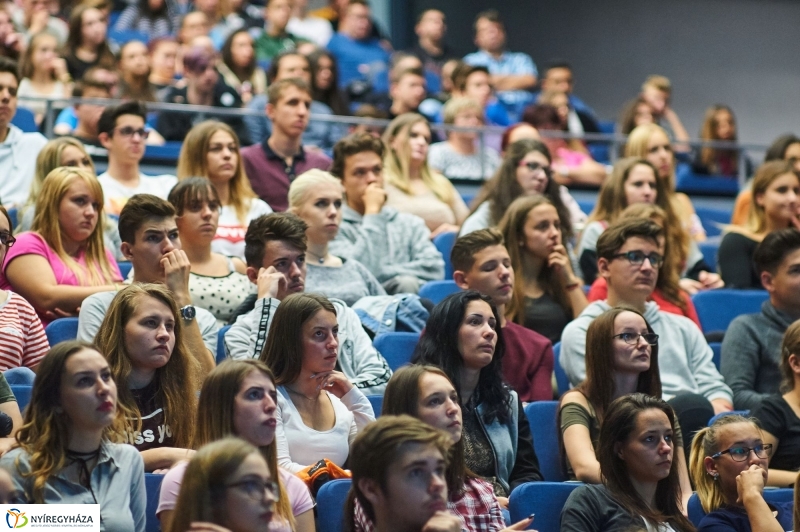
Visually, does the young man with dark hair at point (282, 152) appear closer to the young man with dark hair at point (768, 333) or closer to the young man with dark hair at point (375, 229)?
the young man with dark hair at point (375, 229)

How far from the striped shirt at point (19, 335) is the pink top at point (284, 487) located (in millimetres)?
869

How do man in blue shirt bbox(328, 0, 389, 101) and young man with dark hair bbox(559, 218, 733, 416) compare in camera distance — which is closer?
young man with dark hair bbox(559, 218, 733, 416)

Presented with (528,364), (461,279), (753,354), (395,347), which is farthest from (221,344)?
(753,354)

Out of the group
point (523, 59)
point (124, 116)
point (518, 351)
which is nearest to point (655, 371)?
point (518, 351)

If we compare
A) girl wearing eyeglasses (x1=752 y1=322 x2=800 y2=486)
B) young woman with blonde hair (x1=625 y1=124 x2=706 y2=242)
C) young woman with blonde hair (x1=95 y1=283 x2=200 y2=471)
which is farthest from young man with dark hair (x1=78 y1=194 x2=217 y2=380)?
young woman with blonde hair (x1=625 y1=124 x2=706 y2=242)

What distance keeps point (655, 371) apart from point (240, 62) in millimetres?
3882

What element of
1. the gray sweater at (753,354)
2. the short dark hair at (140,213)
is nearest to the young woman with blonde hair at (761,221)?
the gray sweater at (753,354)

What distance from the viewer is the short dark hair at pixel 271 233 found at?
3.79 metres

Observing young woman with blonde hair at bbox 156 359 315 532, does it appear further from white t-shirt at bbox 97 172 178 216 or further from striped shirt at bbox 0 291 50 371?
white t-shirt at bbox 97 172 178 216

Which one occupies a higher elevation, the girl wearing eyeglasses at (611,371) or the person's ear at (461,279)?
the person's ear at (461,279)

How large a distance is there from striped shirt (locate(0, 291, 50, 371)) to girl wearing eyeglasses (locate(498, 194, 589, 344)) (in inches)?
61.3

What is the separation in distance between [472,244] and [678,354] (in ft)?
2.42

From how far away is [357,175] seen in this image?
4871 mm

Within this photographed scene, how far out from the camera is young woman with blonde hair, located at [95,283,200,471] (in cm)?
306
